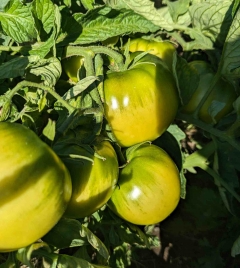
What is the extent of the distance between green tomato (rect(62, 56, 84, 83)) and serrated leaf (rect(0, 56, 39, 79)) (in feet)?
0.48

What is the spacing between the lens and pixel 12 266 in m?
0.93

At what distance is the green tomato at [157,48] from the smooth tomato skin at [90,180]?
1.35ft

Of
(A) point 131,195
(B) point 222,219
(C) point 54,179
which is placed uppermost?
(C) point 54,179

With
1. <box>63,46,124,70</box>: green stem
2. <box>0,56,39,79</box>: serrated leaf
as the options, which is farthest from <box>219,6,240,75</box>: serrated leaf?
<box>0,56,39,79</box>: serrated leaf

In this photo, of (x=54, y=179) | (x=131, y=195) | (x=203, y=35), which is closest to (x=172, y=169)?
(x=131, y=195)

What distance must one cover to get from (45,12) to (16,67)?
0.50ft

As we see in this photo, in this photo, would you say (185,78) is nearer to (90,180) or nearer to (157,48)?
(157,48)

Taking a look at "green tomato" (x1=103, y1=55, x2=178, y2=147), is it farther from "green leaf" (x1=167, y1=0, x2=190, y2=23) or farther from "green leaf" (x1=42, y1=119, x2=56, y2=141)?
"green leaf" (x1=167, y1=0, x2=190, y2=23)

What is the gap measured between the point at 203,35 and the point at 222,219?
0.69 m

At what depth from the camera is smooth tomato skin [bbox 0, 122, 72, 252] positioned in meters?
0.69

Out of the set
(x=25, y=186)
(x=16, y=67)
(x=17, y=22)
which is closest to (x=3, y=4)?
(x=17, y=22)

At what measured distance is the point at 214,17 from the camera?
120 centimetres

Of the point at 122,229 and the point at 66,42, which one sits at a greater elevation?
the point at 66,42

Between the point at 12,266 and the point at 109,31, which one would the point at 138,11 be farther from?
the point at 12,266
